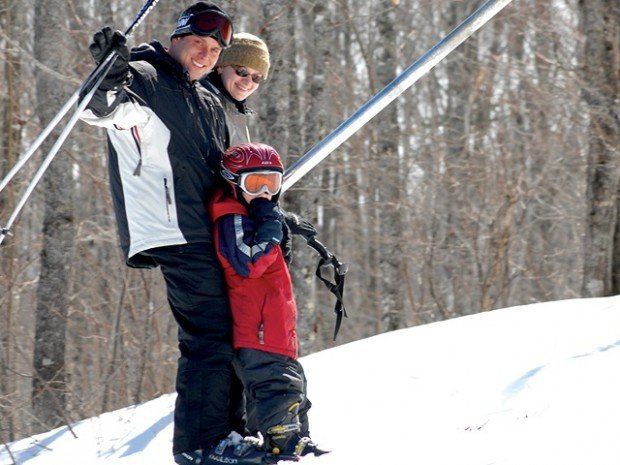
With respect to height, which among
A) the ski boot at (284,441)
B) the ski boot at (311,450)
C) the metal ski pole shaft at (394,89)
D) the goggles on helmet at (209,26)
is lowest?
the ski boot at (311,450)

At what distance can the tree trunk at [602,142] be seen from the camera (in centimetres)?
633

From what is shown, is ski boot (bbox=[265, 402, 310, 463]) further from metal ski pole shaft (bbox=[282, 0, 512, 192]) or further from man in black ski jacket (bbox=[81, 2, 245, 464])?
metal ski pole shaft (bbox=[282, 0, 512, 192])

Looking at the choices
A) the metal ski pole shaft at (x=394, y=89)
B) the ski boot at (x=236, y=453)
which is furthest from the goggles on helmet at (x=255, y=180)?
the ski boot at (x=236, y=453)

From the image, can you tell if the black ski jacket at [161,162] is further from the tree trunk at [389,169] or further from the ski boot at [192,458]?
the tree trunk at [389,169]

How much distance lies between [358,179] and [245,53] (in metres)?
13.3

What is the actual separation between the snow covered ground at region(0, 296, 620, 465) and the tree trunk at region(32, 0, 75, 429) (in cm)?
289

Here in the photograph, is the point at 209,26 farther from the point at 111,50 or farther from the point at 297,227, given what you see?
the point at 297,227

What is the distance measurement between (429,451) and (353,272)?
15956 mm

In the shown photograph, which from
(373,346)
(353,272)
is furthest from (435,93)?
(373,346)

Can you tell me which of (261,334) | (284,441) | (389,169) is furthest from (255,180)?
(389,169)

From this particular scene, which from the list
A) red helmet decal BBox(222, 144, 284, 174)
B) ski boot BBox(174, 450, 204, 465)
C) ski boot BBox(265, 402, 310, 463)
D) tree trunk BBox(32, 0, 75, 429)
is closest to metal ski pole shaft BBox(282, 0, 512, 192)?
red helmet decal BBox(222, 144, 284, 174)

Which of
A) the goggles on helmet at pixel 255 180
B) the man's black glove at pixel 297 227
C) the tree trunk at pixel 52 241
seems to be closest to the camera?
the goggles on helmet at pixel 255 180

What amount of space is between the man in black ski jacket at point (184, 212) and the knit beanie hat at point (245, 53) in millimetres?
508

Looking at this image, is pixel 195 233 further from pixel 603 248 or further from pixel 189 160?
pixel 603 248
